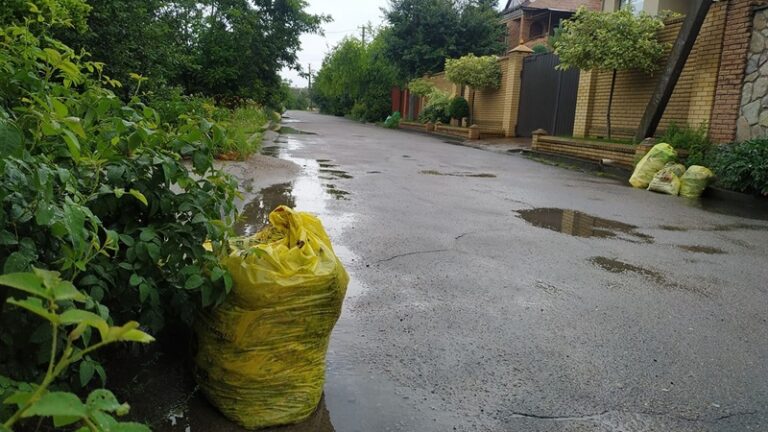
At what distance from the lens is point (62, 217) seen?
163 cm

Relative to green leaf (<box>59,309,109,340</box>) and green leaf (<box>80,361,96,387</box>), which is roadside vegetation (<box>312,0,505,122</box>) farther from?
green leaf (<box>59,309,109,340</box>)

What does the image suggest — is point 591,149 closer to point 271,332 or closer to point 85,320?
point 271,332

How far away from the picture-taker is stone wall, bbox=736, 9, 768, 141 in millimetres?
9719

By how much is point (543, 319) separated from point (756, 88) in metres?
8.63

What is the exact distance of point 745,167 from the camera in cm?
892

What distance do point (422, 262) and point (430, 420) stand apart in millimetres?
2409

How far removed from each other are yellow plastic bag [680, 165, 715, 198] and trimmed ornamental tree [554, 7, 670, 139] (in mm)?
4403

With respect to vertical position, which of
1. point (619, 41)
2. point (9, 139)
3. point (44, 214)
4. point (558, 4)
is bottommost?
point (44, 214)

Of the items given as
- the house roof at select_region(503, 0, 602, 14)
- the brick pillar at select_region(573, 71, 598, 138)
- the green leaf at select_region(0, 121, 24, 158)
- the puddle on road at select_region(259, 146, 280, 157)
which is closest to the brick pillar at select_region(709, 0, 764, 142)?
the brick pillar at select_region(573, 71, 598, 138)

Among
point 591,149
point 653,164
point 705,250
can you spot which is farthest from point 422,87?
point 705,250

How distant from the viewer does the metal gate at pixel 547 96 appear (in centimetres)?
1778

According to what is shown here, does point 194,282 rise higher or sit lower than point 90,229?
lower

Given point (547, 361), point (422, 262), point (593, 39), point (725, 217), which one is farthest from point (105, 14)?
point (593, 39)

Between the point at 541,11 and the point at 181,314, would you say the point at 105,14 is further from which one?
the point at 541,11
